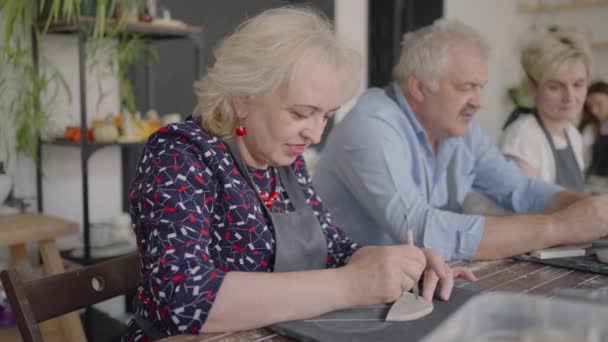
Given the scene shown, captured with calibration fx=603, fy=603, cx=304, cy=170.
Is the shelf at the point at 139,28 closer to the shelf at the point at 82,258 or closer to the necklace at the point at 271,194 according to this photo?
the shelf at the point at 82,258

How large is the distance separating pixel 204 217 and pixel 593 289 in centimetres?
73

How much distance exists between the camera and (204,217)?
1.05 m

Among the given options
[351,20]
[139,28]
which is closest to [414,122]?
[139,28]

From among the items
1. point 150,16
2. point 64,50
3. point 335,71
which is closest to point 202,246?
point 335,71

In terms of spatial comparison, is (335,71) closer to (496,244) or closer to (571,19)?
(496,244)

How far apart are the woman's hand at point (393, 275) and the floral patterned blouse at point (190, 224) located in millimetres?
220

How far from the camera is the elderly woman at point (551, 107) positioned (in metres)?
2.29

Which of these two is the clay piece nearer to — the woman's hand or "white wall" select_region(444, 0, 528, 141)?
the woman's hand

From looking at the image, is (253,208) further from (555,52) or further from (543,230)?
(555,52)

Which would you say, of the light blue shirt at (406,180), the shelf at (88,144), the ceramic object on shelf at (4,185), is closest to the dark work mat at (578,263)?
the light blue shirt at (406,180)

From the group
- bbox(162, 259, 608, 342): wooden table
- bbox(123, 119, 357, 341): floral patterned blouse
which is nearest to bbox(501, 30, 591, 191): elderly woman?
bbox(162, 259, 608, 342): wooden table

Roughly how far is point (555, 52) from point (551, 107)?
8.6 inches

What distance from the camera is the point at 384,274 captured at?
102 cm

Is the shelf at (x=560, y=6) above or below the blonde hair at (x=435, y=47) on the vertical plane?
above
